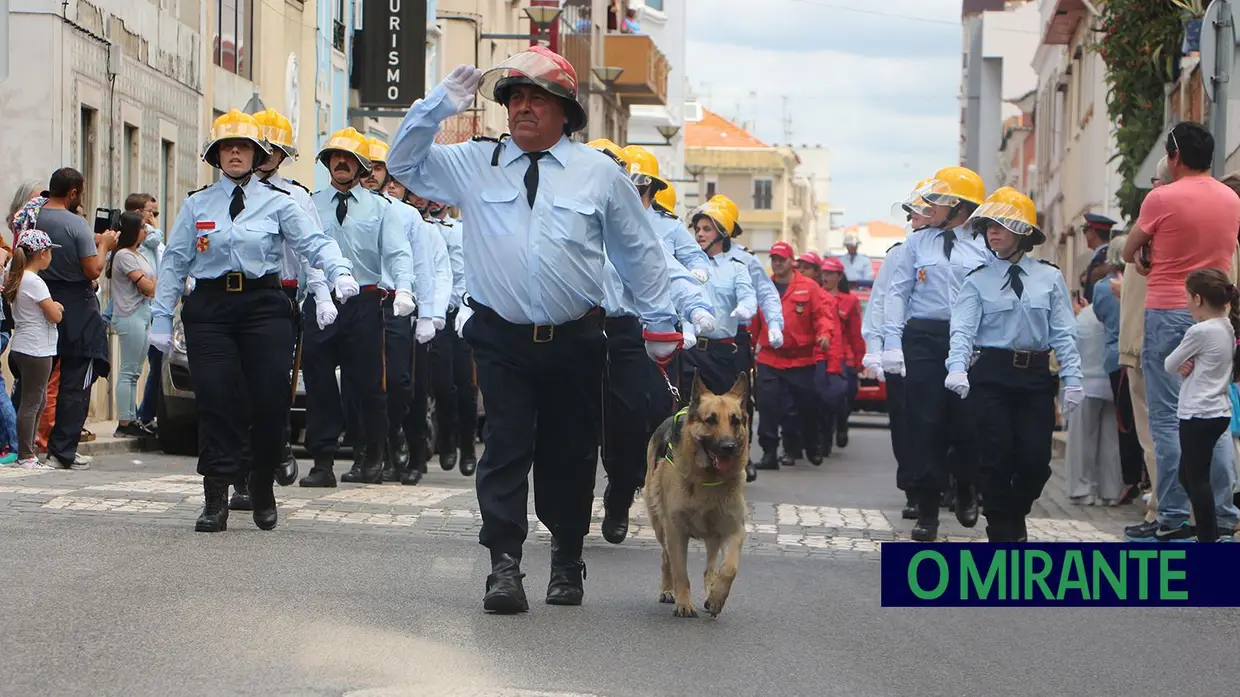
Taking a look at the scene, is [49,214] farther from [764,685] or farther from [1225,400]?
[764,685]

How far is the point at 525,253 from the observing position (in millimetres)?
8367

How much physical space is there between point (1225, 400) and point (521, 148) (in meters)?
4.41

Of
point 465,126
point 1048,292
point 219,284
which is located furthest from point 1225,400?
point 465,126

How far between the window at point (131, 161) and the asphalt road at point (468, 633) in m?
13.8

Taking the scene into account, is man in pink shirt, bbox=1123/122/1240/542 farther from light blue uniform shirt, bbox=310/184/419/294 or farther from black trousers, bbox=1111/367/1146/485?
light blue uniform shirt, bbox=310/184/419/294

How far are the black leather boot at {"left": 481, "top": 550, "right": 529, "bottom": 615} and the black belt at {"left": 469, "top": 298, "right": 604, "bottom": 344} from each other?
85 cm

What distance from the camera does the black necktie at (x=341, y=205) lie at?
1378 centimetres

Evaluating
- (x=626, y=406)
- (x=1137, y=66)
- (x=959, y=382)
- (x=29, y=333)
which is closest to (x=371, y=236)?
(x=29, y=333)

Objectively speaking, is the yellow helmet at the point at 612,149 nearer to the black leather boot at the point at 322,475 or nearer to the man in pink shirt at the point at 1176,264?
the black leather boot at the point at 322,475

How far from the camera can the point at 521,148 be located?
8453mm

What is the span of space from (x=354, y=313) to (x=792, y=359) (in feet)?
23.8

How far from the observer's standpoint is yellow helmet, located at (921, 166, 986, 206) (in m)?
13.3

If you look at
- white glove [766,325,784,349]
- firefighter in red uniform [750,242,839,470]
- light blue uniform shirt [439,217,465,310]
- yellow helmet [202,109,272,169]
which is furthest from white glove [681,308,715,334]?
firefighter in red uniform [750,242,839,470]

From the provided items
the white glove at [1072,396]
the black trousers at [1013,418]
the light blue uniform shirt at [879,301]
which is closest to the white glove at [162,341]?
the black trousers at [1013,418]
